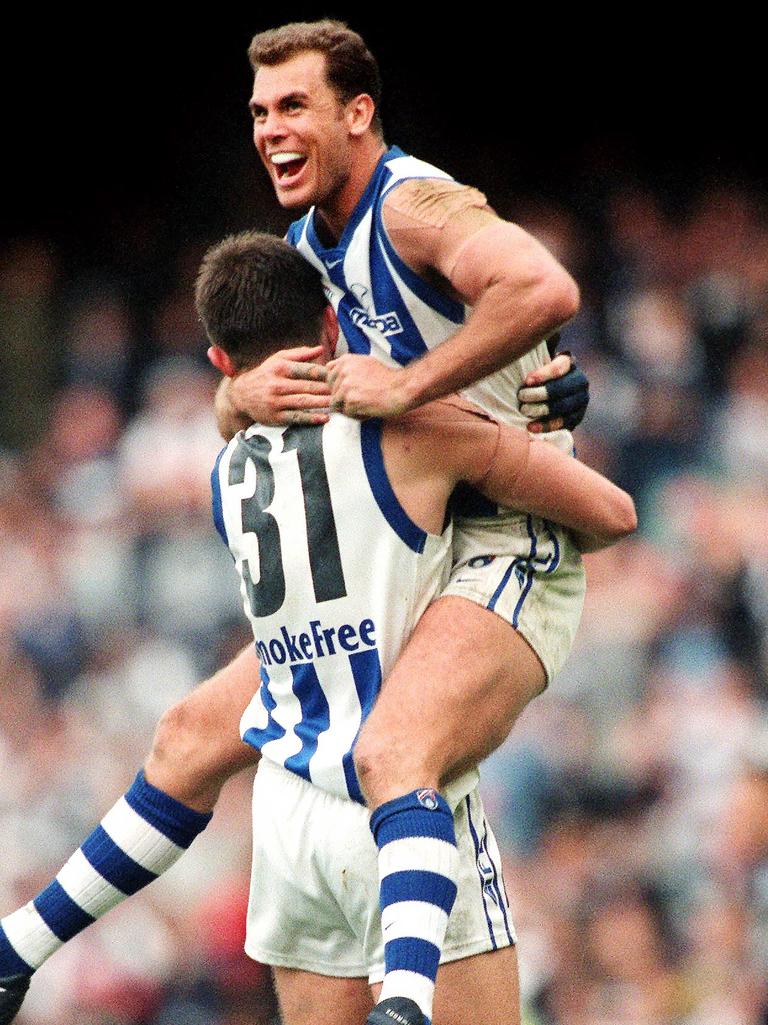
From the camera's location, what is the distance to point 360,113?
344 centimetres

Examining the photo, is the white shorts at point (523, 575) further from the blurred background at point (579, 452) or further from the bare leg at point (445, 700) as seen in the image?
the blurred background at point (579, 452)

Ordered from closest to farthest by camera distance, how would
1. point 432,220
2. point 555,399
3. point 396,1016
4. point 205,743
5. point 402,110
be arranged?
point 396,1016 < point 432,220 < point 555,399 < point 205,743 < point 402,110

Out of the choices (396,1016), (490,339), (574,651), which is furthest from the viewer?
(574,651)

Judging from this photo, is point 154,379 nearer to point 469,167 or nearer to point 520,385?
point 469,167

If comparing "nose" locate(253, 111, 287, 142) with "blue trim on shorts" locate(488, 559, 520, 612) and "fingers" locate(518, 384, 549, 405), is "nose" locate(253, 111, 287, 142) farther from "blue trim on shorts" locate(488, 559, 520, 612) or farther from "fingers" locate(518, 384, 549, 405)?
"blue trim on shorts" locate(488, 559, 520, 612)

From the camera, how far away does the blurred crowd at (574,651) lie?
237 inches

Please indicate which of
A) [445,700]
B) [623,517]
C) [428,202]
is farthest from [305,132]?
[445,700]

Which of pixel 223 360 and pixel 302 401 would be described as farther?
pixel 223 360

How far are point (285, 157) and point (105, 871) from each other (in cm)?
156

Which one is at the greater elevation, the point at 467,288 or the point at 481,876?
the point at 467,288

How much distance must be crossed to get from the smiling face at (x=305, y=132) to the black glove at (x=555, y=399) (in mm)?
564

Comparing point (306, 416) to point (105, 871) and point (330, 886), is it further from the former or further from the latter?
point (105, 871)

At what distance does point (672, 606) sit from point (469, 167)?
2.22 metres

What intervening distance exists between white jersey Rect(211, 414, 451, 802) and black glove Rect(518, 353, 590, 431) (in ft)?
1.02
